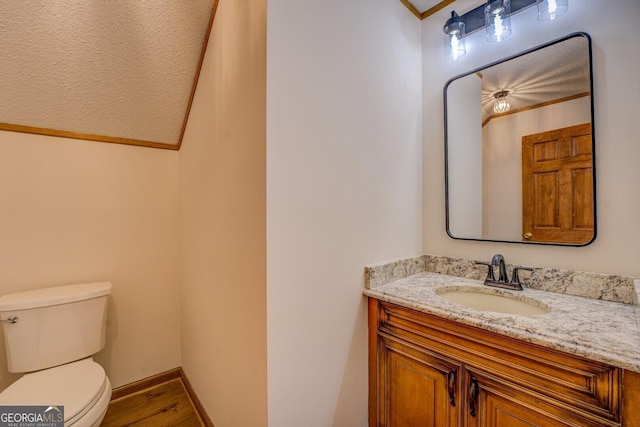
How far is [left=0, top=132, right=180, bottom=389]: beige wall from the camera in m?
1.55

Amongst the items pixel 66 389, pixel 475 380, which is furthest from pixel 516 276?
pixel 66 389

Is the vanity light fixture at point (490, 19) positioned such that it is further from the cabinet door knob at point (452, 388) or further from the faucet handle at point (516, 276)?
the cabinet door knob at point (452, 388)

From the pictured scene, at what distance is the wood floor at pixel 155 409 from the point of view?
161 centimetres

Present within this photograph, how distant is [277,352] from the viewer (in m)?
1.01

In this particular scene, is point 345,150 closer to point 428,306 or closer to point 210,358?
point 428,306

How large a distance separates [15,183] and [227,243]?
1.32m

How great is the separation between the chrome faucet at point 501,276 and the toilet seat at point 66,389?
1885 mm

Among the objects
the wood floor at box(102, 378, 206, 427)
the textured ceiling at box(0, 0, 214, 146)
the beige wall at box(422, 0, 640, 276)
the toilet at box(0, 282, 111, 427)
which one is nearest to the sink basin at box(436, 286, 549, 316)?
the beige wall at box(422, 0, 640, 276)

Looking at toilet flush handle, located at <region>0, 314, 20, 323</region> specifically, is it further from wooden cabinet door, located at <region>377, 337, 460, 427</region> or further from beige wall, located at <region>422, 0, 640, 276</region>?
beige wall, located at <region>422, 0, 640, 276</region>

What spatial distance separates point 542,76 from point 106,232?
2595mm

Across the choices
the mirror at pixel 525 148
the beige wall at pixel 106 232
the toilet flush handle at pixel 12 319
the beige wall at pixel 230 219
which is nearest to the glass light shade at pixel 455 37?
the mirror at pixel 525 148

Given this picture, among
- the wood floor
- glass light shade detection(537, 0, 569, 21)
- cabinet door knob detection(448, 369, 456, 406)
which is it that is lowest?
the wood floor

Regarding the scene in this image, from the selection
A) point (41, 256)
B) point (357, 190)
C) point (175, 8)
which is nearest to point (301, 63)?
point (357, 190)

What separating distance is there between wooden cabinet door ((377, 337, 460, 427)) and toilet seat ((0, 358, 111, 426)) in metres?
1.28
